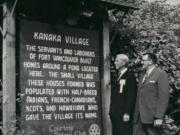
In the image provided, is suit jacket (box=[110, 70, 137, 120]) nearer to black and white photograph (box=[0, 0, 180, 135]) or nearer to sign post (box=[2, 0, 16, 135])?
black and white photograph (box=[0, 0, 180, 135])

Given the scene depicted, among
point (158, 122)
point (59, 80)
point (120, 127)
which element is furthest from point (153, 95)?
point (59, 80)

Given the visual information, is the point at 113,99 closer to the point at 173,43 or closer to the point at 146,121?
the point at 146,121

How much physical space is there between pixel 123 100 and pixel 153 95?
51cm

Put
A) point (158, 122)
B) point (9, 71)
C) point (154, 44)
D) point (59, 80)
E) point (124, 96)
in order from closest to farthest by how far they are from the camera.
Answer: point (9, 71)
point (158, 122)
point (59, 80)
point (124, 96)
point (154, 44)

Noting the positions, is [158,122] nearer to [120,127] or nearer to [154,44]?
[120,127]

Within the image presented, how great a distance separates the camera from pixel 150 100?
277 inches

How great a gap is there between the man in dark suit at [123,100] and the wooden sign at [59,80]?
424 mm

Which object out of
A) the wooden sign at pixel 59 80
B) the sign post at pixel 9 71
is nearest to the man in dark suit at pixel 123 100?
the wooden sign at pixel 59 80

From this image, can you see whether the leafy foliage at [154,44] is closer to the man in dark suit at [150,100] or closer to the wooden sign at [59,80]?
the wooden sign at [59,80]

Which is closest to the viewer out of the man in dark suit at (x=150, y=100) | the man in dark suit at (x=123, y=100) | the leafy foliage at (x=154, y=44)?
the man in dark suit at (x=150, y=100)

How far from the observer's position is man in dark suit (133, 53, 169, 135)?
6879 millimetres

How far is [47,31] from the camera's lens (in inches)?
280

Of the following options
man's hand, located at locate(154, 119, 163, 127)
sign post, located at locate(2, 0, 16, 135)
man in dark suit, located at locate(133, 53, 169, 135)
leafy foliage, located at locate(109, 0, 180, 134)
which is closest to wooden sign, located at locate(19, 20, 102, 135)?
sign post, located at locate(2, 0, 16, 135)

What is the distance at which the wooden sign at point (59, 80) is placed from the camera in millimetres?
6742
